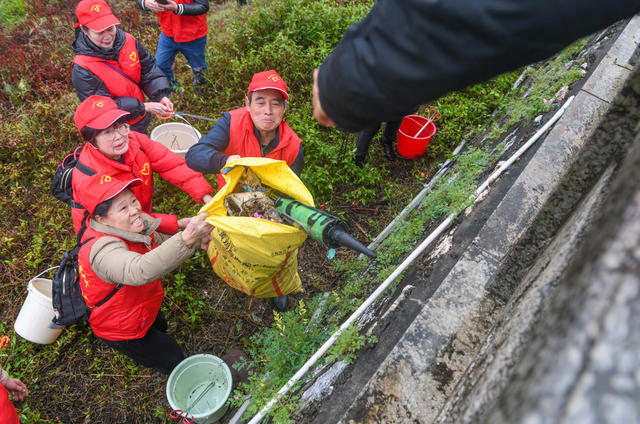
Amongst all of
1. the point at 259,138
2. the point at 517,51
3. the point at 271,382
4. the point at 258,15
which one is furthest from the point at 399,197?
the point at 258,15

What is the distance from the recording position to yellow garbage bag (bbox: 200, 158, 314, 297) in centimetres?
199

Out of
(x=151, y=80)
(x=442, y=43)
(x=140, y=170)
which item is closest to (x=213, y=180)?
(x=151, y=80)

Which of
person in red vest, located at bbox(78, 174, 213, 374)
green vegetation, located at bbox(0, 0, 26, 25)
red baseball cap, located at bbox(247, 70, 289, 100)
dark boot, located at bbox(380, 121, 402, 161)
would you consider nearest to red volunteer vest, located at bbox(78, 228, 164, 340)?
person in red vest, located at bbox(78, 174, 213, 374)

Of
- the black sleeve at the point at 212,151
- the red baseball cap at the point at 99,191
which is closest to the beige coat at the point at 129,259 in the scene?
the red baseball cap at the point at 99,191

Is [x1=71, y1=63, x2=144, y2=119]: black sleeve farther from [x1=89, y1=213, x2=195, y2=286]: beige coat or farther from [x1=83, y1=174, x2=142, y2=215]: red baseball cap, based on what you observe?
[x1=89, y1=213, x2=195, y2=286]: beige coat

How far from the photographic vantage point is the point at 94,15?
3121 mm

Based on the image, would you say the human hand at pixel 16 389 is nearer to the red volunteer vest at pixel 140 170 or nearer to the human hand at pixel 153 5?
the red volunteer vest at pixel 140 170

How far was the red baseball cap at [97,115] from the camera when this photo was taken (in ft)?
8.08

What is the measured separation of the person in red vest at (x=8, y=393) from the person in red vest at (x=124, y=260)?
559 mm

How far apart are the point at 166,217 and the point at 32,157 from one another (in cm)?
303

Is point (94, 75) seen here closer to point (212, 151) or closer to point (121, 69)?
point (121, 69)

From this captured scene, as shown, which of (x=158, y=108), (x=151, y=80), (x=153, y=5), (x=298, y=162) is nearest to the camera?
(x=298, y=162)

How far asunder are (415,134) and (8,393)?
4597 mm

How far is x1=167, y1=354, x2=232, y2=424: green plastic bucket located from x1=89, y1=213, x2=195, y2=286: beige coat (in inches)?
38.1
